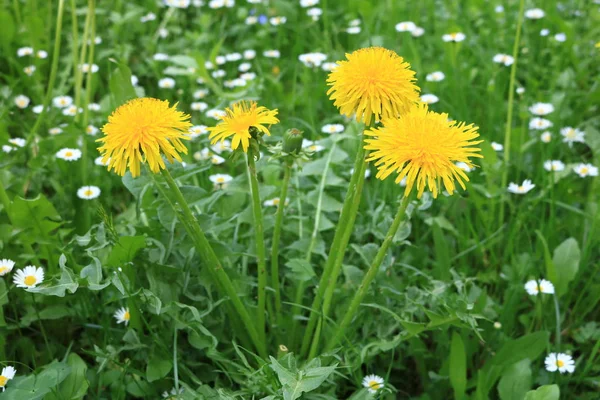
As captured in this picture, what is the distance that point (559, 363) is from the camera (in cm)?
158

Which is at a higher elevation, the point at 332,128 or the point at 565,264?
the point at 332,128

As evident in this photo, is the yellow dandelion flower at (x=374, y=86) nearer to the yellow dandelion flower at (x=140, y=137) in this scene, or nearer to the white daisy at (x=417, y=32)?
the yellow dandelion flower at (x=140, y=137)

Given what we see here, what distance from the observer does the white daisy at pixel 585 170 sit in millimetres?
2104

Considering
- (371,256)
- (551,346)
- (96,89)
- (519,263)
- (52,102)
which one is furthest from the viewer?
(96,89)

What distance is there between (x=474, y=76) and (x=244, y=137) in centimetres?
176

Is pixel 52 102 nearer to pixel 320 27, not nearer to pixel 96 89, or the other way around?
pixel 96 89

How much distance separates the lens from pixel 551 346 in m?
1.72

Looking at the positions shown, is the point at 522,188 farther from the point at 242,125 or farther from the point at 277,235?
the point at 242,125

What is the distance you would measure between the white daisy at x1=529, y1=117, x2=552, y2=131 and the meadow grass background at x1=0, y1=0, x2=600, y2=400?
0.11 ft

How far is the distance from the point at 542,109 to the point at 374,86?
4.82 ft

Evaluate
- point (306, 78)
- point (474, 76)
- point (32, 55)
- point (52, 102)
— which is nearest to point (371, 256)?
point (306, 78)

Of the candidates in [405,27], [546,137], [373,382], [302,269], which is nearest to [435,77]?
[405,27]

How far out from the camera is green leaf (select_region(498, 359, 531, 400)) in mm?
1488

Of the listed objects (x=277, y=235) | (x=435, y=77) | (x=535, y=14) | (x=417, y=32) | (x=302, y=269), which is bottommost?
(x=302, y=269)
